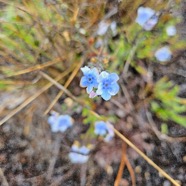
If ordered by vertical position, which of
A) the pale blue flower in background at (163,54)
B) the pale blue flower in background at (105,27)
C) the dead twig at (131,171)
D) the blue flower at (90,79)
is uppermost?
the blue flower at (90,79)

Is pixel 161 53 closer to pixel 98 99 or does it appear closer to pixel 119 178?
pixel 98 99

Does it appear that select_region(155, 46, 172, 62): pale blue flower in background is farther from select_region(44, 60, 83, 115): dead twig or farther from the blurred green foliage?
select_region(44, 60, 83, 115): dead twig

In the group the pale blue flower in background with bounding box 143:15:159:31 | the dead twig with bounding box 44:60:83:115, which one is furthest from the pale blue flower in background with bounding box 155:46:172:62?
the dead twig with bounding box 44:60:83:115

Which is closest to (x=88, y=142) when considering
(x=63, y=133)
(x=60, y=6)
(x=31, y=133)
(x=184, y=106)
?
(x=63, y=133)

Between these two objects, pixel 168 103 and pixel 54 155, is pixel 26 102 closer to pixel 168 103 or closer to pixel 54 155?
pixel 54 155

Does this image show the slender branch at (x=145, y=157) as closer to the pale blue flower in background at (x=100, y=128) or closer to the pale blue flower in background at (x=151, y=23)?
the pale blue flower in background at (x=100, y=128)

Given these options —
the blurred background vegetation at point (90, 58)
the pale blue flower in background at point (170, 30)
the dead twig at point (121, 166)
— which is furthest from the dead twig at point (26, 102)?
the pale blue flower in background at point (170, 30)
